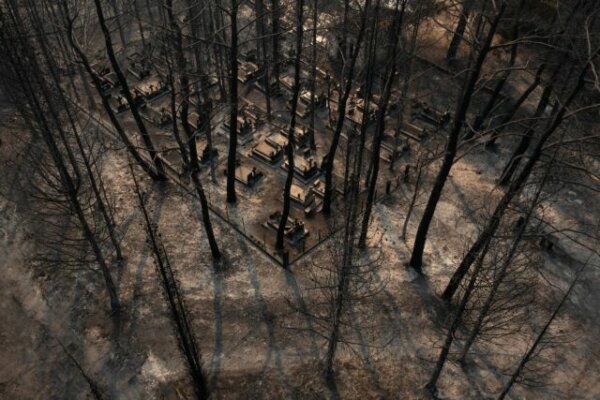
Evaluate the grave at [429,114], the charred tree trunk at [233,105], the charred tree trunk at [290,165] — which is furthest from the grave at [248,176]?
the grave at [429,114]

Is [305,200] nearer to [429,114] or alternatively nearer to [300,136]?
[300,136]

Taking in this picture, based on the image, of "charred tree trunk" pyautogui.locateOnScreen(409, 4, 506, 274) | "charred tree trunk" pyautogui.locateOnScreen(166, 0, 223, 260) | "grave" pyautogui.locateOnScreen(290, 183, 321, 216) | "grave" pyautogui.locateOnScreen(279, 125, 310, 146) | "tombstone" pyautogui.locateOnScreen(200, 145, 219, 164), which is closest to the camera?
"charred tree trunk" pyautogui.locateOnScreen(409, 4, 506, 274)

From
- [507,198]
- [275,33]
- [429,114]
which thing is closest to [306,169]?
[275,33]

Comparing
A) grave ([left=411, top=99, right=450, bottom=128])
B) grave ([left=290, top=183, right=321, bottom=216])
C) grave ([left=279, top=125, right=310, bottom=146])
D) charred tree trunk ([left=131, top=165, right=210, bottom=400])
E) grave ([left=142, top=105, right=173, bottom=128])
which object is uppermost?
charred tree trunk ([left=131, top=165, right=210, bottom=400])

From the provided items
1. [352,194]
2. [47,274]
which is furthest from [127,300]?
[352,194]

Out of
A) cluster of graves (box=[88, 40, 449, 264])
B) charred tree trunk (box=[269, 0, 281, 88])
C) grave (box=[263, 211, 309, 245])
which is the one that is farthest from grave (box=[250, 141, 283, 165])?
charred tree trunk (box=[269, 0, 281, 88])

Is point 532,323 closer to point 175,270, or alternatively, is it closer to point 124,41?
point 175,270

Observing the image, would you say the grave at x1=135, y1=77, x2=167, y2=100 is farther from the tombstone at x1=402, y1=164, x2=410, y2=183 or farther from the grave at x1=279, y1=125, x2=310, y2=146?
the tombstone at x1=402, y1=164, x2=410, y2=183
